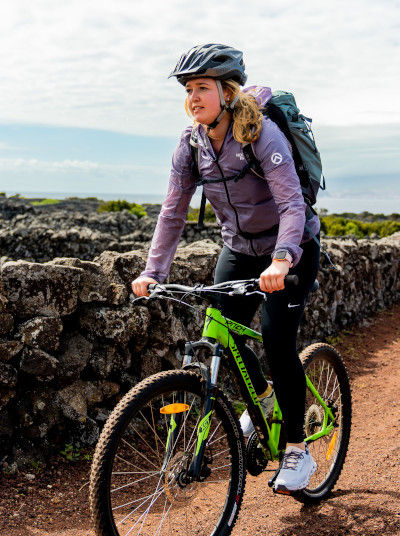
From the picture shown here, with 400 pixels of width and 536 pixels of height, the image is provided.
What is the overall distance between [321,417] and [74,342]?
2.31m

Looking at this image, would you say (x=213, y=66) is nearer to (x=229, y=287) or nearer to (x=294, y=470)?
(x=229, y=287)

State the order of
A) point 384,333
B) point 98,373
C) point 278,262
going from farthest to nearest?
point 384,333 → point 98,373 → point 278,262

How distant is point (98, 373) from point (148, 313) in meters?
0.76

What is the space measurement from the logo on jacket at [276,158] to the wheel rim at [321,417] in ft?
5.66

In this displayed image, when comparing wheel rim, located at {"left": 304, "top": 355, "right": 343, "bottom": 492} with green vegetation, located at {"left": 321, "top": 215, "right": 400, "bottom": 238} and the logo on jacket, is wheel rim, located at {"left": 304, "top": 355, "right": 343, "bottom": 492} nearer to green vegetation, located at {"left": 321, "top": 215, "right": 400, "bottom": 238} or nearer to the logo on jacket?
the logo on jacket

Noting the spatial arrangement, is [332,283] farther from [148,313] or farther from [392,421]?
[148,313]

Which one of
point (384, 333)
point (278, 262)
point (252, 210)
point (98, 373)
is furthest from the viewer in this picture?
point (384, 333)

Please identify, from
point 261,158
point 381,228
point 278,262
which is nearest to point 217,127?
point 261,158

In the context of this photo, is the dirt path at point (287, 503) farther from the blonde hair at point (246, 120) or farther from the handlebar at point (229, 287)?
the blonde hair at point (246, 120)

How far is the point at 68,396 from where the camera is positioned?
5.00 meters

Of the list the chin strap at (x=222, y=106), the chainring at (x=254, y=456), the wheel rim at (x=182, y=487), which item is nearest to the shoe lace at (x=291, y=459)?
the chainring at (x=254, y=456)

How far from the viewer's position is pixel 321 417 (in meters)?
4.33

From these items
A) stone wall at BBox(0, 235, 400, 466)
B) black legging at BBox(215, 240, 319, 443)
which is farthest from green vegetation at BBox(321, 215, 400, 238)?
black legging at BBox(215, 240, 319, 443)

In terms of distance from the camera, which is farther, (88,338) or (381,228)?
(381,228)
